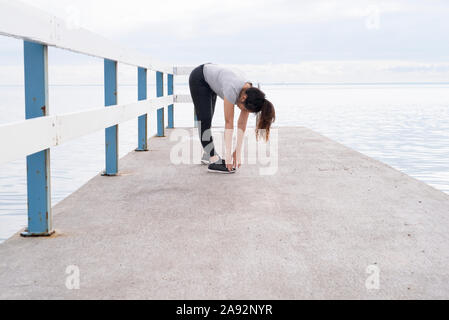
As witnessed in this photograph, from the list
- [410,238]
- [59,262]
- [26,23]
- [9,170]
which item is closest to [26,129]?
[26,23]

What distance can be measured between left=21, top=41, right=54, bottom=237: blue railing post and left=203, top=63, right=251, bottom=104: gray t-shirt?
7.31 ft

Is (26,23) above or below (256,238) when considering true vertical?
above

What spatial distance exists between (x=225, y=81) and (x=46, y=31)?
93.9 inches

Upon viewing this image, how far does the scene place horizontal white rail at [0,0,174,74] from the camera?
2.34m

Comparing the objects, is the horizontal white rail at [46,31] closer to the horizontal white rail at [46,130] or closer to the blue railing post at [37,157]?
the blue railing post at [37,157]

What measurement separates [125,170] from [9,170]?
2.17 meters

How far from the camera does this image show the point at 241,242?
2.87 m

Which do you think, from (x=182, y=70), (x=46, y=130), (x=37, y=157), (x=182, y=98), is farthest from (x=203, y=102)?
(x=182, y=70)

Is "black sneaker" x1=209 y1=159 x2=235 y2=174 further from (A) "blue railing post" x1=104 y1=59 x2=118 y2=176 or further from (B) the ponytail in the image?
(A) "blue railing post" x1=104 y1=59 x2=118 y2=176

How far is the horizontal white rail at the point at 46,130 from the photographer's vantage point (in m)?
2.27

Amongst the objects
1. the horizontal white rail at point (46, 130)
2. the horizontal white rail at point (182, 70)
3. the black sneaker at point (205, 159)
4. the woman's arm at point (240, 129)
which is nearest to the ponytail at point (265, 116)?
the woman's arm at point (240, 129)

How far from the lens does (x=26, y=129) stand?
246 cm

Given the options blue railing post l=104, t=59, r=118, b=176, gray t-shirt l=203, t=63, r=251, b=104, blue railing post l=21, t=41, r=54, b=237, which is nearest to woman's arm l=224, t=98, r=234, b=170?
gray t-shirt l=203, t=63, r=251, b=104

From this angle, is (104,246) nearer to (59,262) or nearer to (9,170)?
(59,262)
